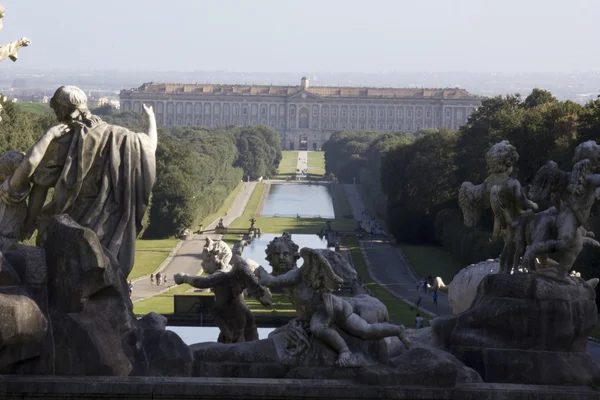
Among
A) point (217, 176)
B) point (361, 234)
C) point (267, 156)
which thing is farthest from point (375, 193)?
point (267, 156)

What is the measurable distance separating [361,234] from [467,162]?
14.5 m

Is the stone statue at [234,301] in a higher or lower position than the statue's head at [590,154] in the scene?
lower

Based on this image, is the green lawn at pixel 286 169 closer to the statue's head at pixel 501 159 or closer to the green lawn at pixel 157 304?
the green lawn at pixel 157 304

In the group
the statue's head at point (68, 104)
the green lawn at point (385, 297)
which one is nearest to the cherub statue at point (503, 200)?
the statue's head at point (68, 104)

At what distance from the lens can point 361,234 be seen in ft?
273

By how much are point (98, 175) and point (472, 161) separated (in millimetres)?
55685

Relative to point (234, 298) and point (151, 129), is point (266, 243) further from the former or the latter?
point (151, 129)

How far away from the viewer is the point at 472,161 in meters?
68.8

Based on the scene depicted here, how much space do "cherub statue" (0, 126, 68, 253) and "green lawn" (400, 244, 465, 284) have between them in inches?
1681

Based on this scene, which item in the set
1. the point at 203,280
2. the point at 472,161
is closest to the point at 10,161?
the point at 203,280

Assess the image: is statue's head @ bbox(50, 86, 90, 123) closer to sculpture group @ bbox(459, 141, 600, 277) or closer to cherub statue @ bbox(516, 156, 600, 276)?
sculpture group @ bbox(459, 141, 600, 277)

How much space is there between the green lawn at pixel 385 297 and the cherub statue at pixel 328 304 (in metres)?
22.9

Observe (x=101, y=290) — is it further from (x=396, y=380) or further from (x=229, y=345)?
(x=396, y=380)

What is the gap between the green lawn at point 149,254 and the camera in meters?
59.1
